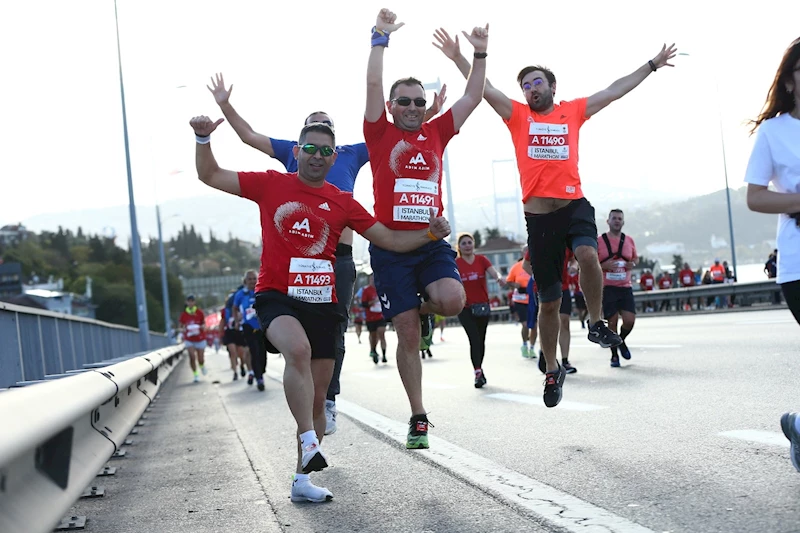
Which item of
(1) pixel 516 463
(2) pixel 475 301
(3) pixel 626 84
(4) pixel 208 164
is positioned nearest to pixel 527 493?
(1) pixel 516 463

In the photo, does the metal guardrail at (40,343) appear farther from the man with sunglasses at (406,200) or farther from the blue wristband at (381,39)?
the blue wristband at (381,39)

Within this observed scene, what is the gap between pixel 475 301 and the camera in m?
14.2

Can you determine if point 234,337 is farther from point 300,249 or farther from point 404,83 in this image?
point 300,249

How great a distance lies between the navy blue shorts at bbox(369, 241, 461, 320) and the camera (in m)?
6.72

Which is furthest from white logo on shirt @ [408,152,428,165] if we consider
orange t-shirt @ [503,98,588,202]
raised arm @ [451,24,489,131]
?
orange t-shirt @ [503,98,588,202]

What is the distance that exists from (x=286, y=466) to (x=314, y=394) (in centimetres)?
119

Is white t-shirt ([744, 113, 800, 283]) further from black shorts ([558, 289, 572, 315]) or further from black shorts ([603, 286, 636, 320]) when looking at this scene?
black shorts ([603, 286, 636, 320])

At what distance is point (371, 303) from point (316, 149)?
61.6 feet

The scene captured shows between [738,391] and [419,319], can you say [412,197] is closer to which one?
[419,319]

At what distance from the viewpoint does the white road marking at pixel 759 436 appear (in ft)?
19.6

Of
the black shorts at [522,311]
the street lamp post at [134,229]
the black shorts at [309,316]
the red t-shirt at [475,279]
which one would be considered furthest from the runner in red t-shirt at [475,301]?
the street lamp post at [134,229]

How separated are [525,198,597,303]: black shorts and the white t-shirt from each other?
2883 millimetres

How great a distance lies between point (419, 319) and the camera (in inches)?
270

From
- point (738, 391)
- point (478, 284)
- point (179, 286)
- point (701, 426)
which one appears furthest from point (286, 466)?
point (179, 286)
